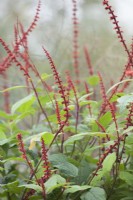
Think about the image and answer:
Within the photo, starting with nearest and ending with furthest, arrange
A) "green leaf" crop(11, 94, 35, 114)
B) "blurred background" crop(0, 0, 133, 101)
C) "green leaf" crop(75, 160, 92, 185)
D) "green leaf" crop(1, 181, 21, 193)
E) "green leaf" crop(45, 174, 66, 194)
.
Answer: "green leaf" crop(45, 174, 66, 194) < "green leaf" crop(1, 181, 21, 193) < "green leaf" crop(75, 160, 92, 185) < "green leaf" crop(11, 94, 35, 114) < "blurred background" crop(0, 0, 133, 101)

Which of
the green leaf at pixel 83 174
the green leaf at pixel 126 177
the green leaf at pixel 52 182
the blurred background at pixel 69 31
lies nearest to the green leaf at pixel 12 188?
the green leaf at pixel 52 182

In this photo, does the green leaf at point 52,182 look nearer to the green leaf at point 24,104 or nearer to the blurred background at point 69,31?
the green leaf at point 24,104

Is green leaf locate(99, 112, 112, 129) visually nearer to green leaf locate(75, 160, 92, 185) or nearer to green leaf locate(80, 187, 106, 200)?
green leaf locate(75, 160, 92, 185)

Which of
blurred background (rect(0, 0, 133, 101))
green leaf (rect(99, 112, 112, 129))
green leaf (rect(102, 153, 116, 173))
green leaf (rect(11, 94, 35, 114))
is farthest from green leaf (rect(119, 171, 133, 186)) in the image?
blurred background (rect(0, 0, 133, 101))

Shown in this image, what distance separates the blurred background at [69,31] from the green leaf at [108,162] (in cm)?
251

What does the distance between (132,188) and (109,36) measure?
136 inches

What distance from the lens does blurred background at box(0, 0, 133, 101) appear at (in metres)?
4.18

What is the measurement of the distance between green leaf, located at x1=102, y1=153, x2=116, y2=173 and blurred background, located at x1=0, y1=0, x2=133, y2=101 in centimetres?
251

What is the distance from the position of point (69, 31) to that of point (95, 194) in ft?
12.1

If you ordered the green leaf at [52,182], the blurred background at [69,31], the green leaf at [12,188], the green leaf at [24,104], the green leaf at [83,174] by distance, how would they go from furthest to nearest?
the blurred background at [69,31]
the green leaf at [24,104]
the green leaf at [83,174]
the green leaf at [12,188]
the green leaf at [52,182]

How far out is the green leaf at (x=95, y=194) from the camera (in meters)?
1.39

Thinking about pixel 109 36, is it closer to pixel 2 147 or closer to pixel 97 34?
pixel 97 34

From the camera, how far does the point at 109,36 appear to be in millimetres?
4898

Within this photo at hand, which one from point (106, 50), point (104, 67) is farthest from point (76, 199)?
point (106, 50)
